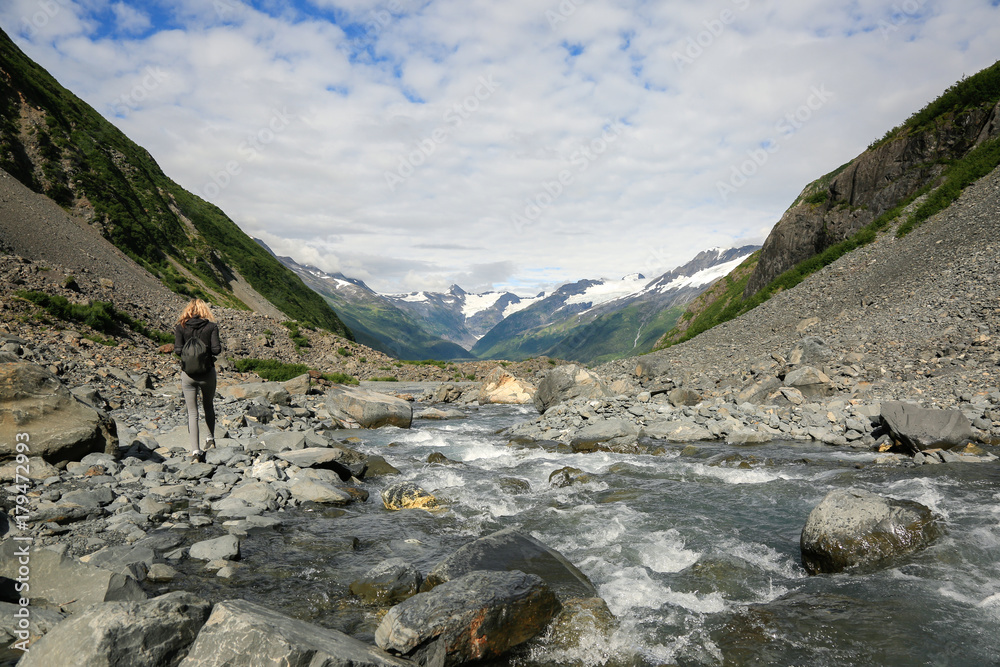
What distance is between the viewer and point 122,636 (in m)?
4.51

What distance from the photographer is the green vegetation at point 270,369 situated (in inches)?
1668

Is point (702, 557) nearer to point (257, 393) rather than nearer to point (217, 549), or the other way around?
point (217, 549)

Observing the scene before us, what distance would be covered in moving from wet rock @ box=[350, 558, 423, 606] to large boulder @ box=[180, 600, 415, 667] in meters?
2.42

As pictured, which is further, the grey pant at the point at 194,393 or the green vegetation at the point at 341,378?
the green vegetation at the point at 341,378

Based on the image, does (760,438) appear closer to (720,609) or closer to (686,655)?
(720,609)

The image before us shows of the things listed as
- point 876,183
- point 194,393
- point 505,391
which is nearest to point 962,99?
point 876,183

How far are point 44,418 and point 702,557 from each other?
14.2 m

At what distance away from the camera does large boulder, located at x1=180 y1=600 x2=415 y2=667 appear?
4.56 m

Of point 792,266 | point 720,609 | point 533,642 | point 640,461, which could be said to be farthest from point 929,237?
point 533,642

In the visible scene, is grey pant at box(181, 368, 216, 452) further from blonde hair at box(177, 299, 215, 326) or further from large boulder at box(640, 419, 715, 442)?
large boulder at box(640, 419, 715, 442)

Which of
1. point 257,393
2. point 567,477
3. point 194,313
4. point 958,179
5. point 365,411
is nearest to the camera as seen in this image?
point 194,313

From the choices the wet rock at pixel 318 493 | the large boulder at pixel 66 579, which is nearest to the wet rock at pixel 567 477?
the wet rock at pixel 318 493

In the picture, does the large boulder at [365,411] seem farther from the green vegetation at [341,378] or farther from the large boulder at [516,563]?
the green vegetation at [341,378]

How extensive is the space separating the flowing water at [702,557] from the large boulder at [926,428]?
4.67ft
